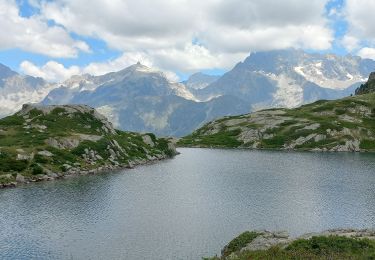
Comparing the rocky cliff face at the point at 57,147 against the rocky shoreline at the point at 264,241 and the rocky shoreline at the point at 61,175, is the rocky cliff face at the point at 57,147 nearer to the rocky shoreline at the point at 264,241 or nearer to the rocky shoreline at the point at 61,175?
the rocky shoreline at the point at 61,175

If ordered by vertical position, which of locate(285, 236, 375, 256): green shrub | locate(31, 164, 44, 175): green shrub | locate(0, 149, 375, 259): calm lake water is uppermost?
locate(31, 164, 44, 175): green shrub

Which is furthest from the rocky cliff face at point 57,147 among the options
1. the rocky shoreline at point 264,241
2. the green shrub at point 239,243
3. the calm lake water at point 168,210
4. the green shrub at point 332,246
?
the green shrub at point 332,246

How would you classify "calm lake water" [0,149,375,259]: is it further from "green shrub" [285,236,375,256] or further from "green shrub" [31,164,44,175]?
"green shrub" [285,236,375,256]

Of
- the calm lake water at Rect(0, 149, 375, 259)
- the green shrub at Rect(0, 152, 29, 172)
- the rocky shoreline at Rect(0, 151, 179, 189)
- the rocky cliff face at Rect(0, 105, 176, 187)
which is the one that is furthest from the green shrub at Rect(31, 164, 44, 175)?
the calm lake water at Rect(0, 149, 375, 259)

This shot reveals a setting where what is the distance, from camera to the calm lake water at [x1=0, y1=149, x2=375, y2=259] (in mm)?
67312

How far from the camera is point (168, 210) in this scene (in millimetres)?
91375

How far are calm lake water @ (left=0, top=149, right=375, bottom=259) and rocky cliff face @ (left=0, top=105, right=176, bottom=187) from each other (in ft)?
30.5

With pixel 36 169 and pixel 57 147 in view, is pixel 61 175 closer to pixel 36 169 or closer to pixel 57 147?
pixel 36 169

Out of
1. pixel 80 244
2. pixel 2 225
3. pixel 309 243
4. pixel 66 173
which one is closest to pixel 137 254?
pixel 80 244

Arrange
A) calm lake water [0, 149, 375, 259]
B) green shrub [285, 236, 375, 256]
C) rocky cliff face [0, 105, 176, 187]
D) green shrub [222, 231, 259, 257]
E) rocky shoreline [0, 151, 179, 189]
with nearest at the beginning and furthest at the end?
green shrub [285, 236, 375, 256]
green shrub [222, 231, 259, 257]
calm lake water [0, 149, 375, 259]
rocky shoreline [0, 151, 179, 189]
rocky cliff face [0, 105, 176, 187]

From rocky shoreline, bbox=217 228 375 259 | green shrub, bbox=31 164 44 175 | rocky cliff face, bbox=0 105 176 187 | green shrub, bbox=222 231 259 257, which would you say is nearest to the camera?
rocky shoreline, bbox=217 228 375 259

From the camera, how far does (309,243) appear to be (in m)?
49.8

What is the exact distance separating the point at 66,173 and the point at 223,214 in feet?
215

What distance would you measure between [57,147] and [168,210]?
71021 millimetres
